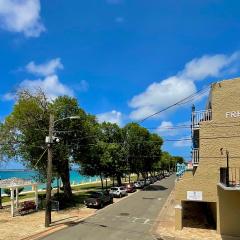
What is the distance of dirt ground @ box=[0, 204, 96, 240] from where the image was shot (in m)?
25.9

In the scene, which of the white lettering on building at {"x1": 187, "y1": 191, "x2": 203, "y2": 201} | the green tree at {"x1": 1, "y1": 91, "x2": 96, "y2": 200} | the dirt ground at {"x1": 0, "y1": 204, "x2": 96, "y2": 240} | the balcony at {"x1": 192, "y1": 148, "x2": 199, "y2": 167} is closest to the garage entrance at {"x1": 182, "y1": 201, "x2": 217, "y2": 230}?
the white lettering on building at {"x1": 187, "y1": 191, "x2": 203, "y2": 201}

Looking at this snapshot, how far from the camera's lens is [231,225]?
25500mm

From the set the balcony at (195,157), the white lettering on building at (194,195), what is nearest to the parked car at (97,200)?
the white lettering on building at (194,195)

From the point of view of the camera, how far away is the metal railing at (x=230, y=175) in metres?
24.8

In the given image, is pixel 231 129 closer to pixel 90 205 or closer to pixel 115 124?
pixel 90 205

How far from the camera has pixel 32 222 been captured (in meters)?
30.8

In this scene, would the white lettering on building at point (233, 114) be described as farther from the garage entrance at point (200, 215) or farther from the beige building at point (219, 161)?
the garage entrance at point (200, 215)

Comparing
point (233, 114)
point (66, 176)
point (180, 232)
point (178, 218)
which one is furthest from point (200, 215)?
point (66, 176)

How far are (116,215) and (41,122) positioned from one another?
12483 millimetres

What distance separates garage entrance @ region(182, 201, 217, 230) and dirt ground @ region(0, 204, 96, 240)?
9.15 m

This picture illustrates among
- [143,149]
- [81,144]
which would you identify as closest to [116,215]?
[81,144]

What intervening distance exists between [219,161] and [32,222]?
50.9 ft

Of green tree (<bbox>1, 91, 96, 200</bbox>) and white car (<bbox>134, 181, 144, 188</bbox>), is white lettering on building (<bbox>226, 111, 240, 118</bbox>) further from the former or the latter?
white car (<bbox>134, 181, 144, 188</bbox>)

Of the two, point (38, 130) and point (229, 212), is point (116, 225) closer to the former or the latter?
point (229, 212)
